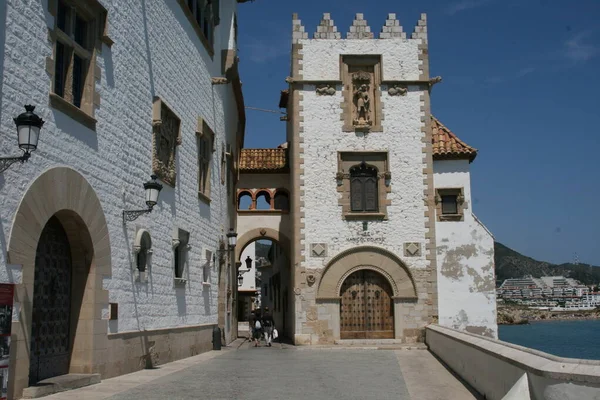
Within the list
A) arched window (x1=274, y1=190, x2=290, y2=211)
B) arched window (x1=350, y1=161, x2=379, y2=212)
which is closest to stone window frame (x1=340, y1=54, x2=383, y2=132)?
arched window (x1=350, y1=161, x2=379, y2=212)

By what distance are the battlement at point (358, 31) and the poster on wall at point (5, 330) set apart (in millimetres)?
18546

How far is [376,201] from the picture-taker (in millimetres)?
23781

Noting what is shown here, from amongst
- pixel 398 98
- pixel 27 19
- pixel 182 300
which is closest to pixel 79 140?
pixel 27 19

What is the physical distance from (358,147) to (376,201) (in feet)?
6.65

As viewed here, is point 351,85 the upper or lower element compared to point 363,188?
upper

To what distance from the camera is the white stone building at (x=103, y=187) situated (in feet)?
27.5

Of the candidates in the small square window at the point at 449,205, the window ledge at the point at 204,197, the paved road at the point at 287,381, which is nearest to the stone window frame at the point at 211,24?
the window ledge at the point at 204,197

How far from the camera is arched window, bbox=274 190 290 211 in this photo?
26.8 m

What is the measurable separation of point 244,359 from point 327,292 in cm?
713

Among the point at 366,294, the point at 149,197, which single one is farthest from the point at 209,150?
the point at 366,294

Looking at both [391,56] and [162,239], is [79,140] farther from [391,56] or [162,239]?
[391,56]

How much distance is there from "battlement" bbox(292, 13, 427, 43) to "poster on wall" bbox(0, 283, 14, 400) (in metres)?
18.5

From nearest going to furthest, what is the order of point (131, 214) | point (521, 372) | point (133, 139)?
point (521, 372) → point (131, 214) → point (133, 139)

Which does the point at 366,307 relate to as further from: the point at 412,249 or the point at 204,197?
the point at 204,197
